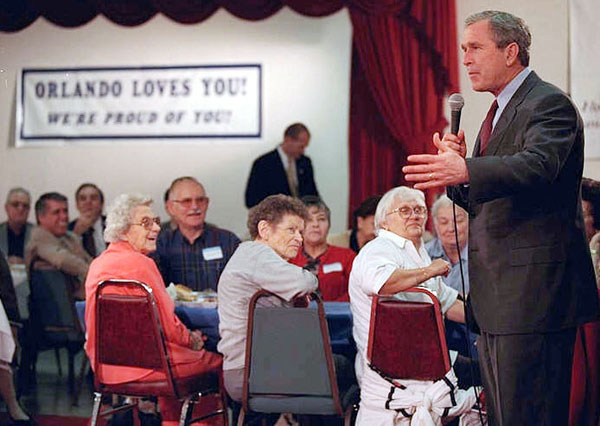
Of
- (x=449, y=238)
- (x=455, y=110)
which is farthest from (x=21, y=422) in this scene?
(x=455, y=110)

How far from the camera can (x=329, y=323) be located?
418 cm

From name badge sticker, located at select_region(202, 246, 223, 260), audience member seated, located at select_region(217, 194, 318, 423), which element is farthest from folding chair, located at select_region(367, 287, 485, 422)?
name badge sticker, located at select_region(202, 246, 223, 260)

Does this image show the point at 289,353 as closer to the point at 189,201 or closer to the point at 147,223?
the point at 147,223

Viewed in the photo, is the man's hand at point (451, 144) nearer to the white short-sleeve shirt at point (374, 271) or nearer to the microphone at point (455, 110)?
the microphone at point (455, 110)

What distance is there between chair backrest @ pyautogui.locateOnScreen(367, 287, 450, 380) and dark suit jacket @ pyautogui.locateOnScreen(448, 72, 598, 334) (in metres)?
1.08

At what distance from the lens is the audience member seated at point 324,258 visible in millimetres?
5086

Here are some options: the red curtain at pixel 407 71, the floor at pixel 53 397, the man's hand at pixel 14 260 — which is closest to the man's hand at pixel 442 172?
the floor at pixel 53 397

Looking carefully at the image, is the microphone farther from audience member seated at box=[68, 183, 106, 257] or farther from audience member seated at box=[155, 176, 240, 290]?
audience member seated at box=[68, 183, 106, 257]

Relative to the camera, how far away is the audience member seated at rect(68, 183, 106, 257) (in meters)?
7.38

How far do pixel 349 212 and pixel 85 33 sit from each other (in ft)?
11.7

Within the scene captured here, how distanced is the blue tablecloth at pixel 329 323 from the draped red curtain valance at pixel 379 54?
119 inches

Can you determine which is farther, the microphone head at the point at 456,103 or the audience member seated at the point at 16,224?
the audience member seated at the point at 16,224

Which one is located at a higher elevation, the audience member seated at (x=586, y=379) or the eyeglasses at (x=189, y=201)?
the eyeglasses at (x=189, y=201)

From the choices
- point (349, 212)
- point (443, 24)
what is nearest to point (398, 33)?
point (443, 24)
